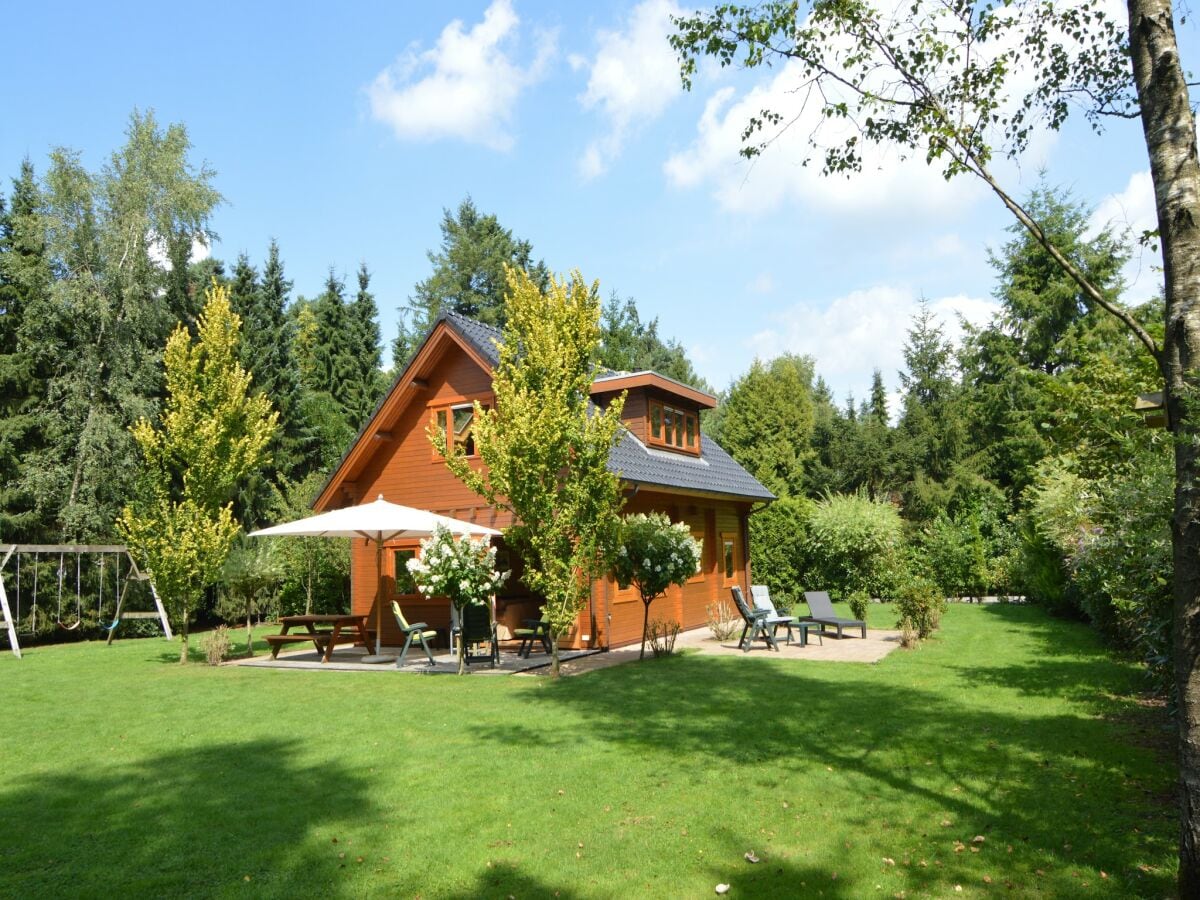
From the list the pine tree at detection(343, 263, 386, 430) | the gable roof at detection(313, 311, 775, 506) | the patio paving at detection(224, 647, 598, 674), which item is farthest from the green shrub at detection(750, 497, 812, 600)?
the pine tree at detection(343, 263, 386, 430)

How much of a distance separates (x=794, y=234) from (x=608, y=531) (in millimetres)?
5615

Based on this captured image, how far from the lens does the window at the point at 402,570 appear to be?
664 inches

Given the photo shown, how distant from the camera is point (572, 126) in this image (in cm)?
956

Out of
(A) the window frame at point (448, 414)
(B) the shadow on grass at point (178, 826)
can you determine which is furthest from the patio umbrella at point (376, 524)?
(B) the shadow on grass at point (178, 826)

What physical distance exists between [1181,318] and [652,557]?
941 cm

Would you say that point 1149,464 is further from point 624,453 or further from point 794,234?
point 624,453

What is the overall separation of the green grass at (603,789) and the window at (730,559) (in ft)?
32.6

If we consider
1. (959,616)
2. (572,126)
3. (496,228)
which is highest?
(496,228)

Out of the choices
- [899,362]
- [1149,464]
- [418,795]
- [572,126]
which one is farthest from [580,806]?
[899,362]

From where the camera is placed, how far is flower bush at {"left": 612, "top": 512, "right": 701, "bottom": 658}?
12.9m

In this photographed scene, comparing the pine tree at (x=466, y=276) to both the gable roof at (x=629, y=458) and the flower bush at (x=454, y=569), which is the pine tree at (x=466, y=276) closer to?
the gable roof at (x=629, y=458)

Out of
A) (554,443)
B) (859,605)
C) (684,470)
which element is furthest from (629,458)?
(859,605)

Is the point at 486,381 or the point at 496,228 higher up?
the point at 496,228

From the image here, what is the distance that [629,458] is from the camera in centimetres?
1628
